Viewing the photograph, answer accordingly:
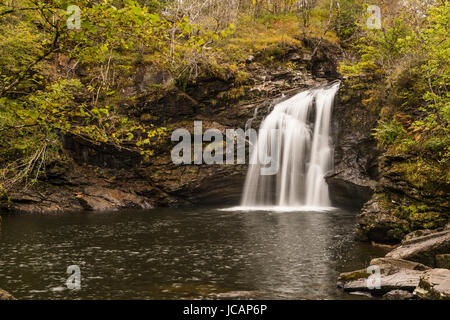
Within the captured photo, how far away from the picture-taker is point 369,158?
1673 cm

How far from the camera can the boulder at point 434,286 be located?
5.59 meters

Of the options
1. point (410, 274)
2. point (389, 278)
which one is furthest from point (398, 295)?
point (410, 274)

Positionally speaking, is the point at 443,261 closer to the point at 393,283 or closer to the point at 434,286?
the point at 393,283

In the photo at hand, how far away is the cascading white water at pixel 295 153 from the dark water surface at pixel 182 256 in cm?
360

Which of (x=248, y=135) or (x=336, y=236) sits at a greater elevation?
(x=248, y=135)

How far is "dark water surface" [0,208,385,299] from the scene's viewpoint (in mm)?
7344

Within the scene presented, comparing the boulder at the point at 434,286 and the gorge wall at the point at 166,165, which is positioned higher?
the gorge wall at the point at 166,165

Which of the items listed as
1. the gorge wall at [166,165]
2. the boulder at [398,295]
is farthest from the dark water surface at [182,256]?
the gorge wall at [166,165]

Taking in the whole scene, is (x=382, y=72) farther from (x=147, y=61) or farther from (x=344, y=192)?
(x=147, y=61)

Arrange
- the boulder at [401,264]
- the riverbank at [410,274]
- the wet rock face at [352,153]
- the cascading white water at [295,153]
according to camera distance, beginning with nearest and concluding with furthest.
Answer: the riverbank at [410,274], the boulder at [401,264], the wet rock face at [352,153], the cascading white water at [295,153]

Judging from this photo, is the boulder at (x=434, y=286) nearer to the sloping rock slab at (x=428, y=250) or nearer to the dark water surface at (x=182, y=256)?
the dark water surface at (x=182, y=256)

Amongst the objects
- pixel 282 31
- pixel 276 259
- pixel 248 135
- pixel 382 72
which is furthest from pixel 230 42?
pixel 276 259

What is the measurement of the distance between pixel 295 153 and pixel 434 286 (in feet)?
46.5
